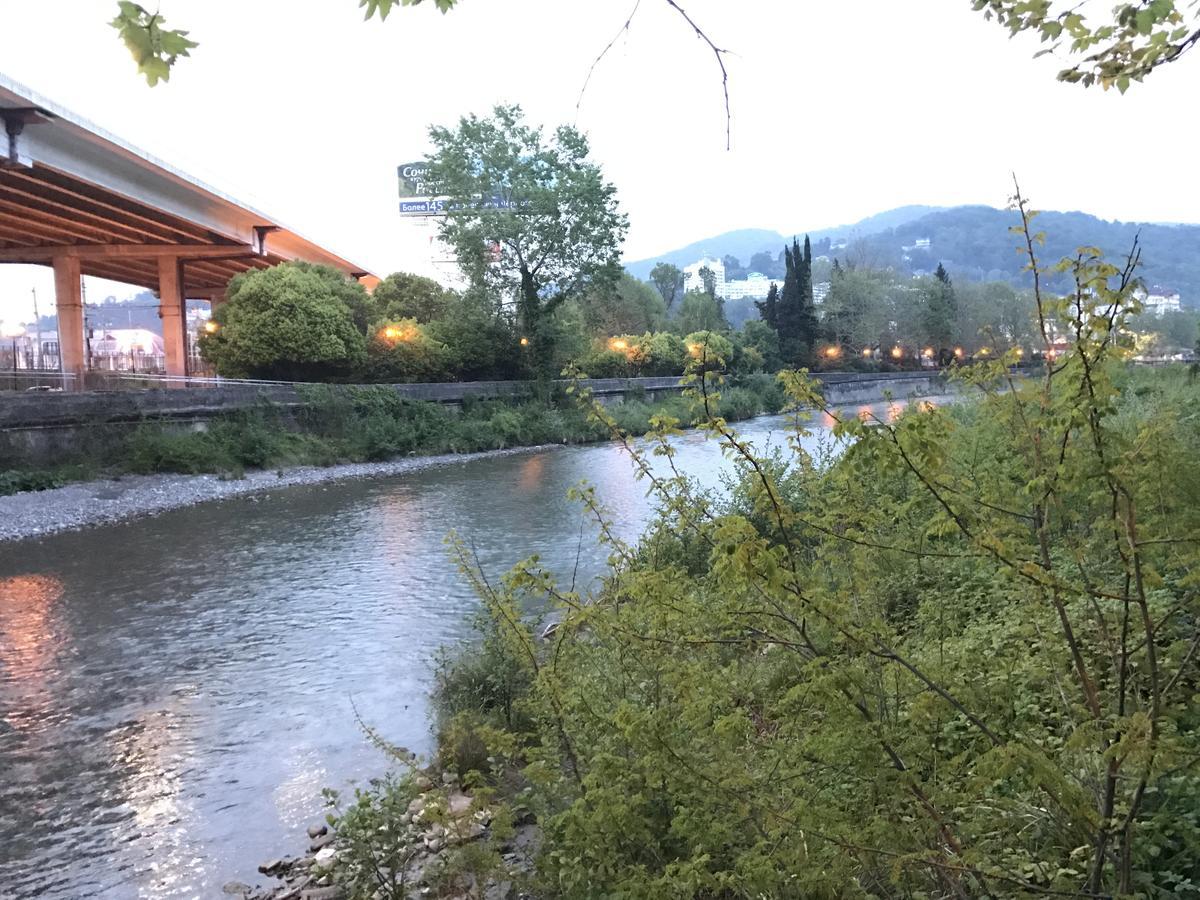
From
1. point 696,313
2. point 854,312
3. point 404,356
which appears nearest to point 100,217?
point 404,356

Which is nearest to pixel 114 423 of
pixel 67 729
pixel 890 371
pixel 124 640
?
pixel 124 640

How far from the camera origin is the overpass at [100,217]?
20047 millimetres

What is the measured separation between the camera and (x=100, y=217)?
88.8 feet

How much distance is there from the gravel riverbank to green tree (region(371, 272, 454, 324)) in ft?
49.5

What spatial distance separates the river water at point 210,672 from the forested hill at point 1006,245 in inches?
104

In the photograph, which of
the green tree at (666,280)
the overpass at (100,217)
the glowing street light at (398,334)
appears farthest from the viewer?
the green tree at (666,280)

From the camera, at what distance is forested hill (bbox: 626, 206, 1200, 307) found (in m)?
2.56

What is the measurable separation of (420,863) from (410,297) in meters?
36.4

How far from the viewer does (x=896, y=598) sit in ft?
17.1

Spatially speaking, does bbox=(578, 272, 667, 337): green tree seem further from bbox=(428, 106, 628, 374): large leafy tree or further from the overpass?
the overpass

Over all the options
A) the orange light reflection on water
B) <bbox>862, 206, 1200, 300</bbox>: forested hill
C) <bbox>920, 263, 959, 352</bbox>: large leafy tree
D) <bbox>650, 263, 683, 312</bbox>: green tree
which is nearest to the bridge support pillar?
the orange light reflection on water

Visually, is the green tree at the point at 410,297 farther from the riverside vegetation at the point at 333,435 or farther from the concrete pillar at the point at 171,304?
the riverside vegetation at the point at 333,435

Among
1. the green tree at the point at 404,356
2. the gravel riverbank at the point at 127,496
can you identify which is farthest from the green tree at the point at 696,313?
the gravel riverbank at the point at 127,496

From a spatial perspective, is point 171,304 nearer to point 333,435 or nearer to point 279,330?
point 279,330
